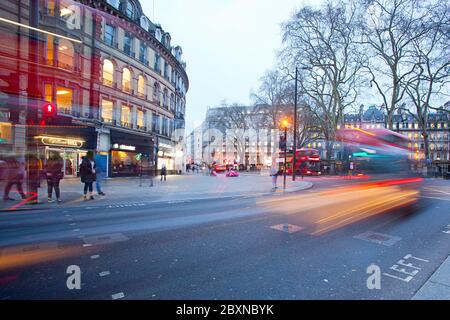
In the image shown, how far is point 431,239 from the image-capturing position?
4953 millimetres

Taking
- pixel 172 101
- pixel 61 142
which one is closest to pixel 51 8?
pixel 61 142

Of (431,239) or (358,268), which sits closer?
(358,268)

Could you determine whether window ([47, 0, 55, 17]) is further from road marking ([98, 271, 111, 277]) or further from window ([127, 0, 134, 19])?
road marking ([98, 271, 111, 277])

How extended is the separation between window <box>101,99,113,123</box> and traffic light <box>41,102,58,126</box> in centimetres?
1475

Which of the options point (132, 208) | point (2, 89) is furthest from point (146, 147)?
point (132, 208)

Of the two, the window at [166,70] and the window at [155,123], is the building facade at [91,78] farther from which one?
the window at [166,70]

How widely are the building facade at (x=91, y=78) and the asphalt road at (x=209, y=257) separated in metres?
6.59

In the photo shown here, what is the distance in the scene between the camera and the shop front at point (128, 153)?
21.8m

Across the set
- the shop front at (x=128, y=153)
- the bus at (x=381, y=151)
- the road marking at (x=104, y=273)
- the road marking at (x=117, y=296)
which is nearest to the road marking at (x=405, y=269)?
the road marking at (x=117, y=296)

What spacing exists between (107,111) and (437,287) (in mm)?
24348

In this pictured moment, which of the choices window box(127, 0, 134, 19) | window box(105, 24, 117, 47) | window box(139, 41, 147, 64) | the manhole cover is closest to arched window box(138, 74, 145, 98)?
window box(139, 41, 147, 64)

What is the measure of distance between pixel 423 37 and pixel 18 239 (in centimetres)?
3975

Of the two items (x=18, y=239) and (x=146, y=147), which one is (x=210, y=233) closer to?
(x=18, y=239)
